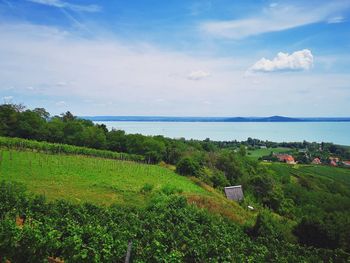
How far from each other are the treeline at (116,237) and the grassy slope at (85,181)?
6.55m

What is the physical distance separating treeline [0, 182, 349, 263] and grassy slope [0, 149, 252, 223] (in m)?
6.55

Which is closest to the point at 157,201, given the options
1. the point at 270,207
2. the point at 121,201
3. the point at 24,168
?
the point at 121,201

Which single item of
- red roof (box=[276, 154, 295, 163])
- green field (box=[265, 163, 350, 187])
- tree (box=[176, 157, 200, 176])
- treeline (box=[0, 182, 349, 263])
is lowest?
green field (box=[265, 163, 350, 187])

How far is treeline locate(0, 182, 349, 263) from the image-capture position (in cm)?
1200

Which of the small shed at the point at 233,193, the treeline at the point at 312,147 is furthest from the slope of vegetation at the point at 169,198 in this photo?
the treeline at the point at 312,147

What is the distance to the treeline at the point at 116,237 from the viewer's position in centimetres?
1200

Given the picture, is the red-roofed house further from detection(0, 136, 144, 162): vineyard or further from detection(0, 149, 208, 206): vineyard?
detection(0, 149, 208, 206): vineyard

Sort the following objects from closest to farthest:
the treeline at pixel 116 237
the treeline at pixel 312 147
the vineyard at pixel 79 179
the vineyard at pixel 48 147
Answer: the treeline at pixel 116 237 → the vineyard at pixel 79 179 → the vineyard at pixel 48 147 → the treeline at pixel 312 147

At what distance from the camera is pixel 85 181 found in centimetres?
3531

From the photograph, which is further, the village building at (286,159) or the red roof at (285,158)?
the red roof at (285,158)

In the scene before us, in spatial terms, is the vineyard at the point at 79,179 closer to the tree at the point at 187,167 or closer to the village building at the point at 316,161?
the tree at the point at 187,167

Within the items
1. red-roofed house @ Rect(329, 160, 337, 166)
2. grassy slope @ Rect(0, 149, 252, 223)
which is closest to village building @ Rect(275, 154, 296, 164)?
red-roofed house @ Rect(329, 160, 337, 166)

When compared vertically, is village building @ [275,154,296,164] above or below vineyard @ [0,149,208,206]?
below

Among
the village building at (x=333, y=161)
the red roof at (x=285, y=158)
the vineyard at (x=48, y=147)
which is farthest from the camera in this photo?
the red roof at (x=285, y=158)
